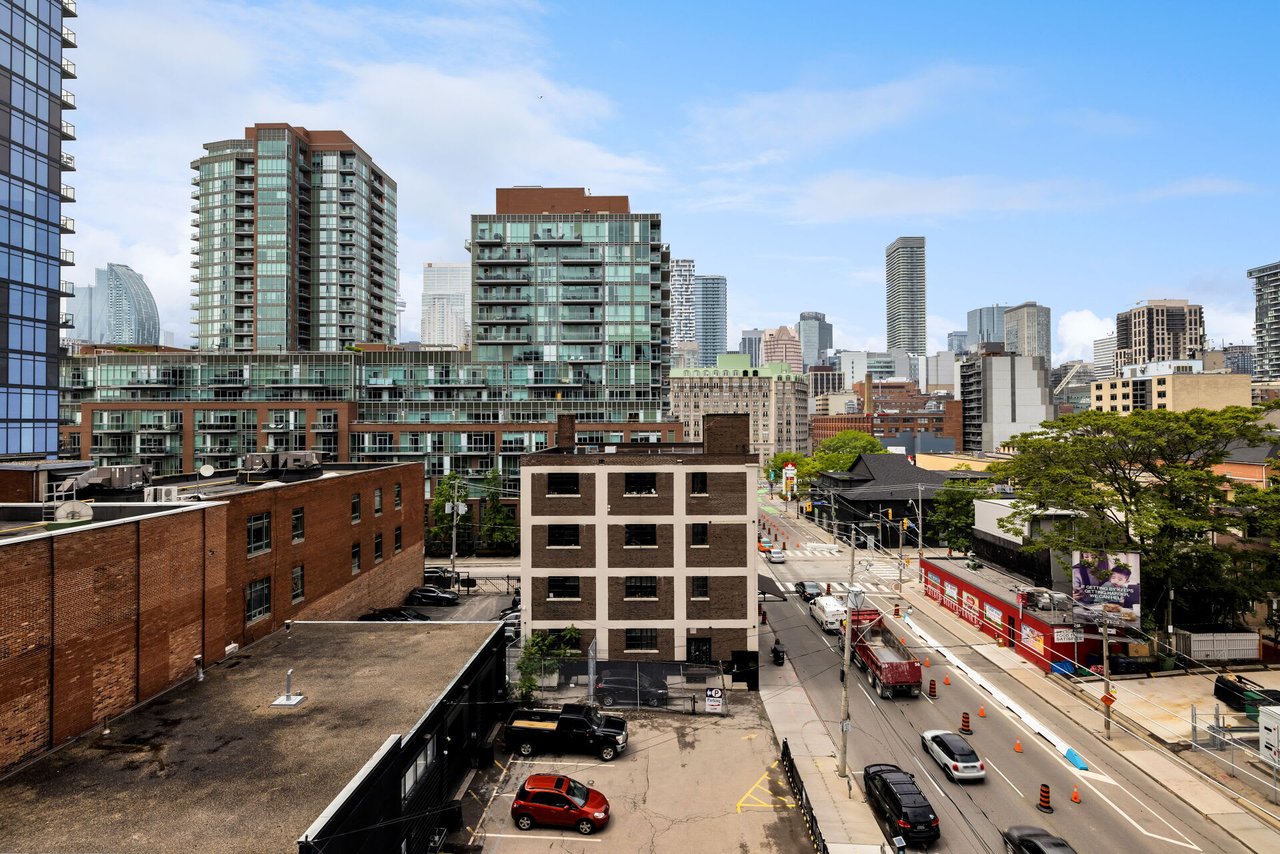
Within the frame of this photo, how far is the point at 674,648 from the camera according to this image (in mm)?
37594

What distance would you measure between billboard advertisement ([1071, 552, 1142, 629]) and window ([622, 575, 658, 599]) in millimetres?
23159

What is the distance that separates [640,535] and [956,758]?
60.6 ft

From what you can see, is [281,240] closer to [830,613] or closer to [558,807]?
Result: [830,613]

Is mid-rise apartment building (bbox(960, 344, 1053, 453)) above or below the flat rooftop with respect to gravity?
above

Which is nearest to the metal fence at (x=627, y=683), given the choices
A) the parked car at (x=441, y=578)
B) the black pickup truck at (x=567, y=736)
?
the black pickup truck at (x=567, y=736)

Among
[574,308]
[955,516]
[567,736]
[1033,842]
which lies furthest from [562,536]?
[574,308]

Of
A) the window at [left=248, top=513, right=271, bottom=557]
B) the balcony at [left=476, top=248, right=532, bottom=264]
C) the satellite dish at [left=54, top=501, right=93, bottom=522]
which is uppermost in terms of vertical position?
the balcony at [left=476, top=248, right=532, bottom=264]

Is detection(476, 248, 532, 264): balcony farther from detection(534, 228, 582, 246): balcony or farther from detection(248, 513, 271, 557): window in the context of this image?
detection(248, 513, 271, 557): window

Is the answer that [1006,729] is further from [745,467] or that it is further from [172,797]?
[172,797]

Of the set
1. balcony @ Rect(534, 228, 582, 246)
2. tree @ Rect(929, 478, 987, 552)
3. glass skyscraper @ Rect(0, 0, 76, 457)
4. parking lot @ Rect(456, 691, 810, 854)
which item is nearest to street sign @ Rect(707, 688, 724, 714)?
parking lot @ Rect(456, 691, 810, 854)

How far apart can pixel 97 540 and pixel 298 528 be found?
15.1 meters

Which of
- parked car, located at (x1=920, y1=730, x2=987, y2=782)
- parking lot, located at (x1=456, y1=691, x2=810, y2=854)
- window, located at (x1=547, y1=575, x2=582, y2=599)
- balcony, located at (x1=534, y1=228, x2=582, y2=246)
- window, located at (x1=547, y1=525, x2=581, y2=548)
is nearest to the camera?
parking lot, located at (x1=456, y1=691, x2=810, y2=854)

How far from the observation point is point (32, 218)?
60875 mm

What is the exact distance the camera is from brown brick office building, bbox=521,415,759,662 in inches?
1483
